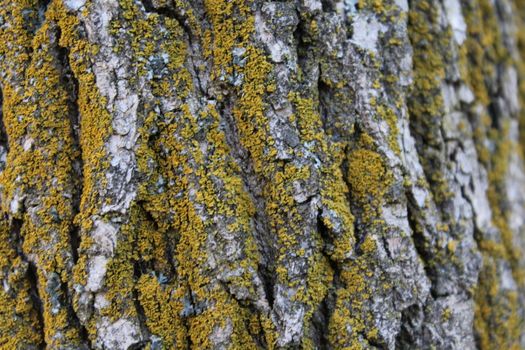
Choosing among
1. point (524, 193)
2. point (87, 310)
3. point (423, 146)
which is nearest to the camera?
point (87, 310)

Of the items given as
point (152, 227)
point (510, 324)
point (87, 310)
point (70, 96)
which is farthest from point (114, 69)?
point (510, 324)

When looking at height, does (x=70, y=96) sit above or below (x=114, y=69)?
below

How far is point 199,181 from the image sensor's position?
1607mm

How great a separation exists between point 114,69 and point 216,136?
369mm

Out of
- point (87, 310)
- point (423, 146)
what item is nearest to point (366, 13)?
point (423, 146)

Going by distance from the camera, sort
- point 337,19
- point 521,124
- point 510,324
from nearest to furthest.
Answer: point 337,19 < point 510,324 < point 521,124

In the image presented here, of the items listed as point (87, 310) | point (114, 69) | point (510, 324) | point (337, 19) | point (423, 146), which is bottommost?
point (510, 324)

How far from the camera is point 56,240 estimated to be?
160 centimetres

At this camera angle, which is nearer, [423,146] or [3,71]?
[3,71]

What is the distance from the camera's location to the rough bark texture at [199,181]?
159cm

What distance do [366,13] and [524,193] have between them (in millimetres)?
1255

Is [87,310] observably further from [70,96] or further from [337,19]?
[337,19]

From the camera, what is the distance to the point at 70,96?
65.1 inches

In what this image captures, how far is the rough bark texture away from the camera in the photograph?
1.59 m
